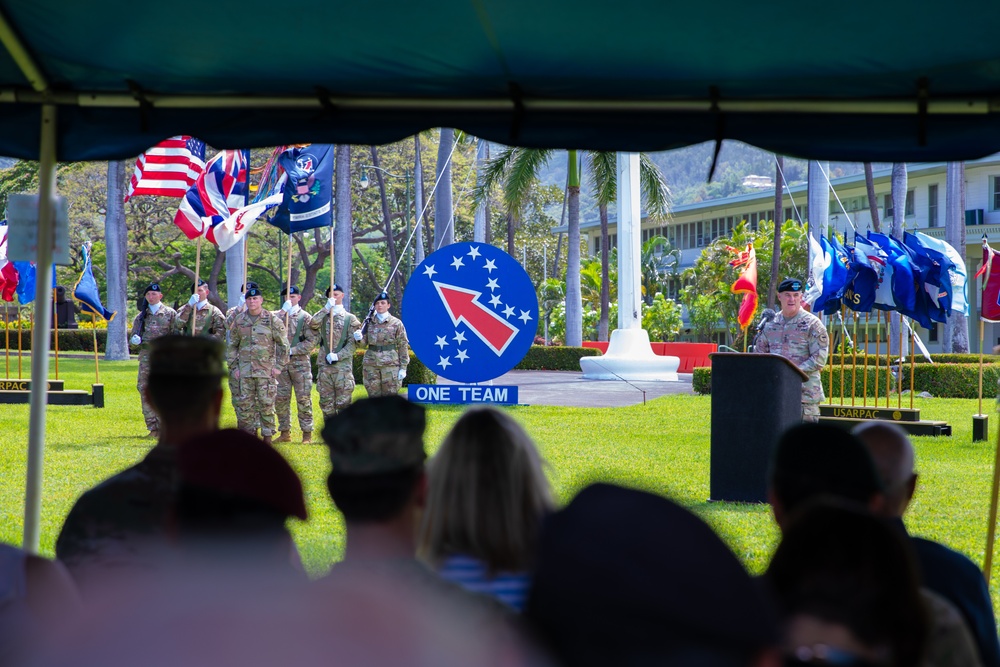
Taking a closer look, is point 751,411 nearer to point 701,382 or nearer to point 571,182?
point 701,382

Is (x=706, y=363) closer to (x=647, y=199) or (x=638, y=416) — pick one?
(x=647, y=199)

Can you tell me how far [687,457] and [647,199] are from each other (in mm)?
19623

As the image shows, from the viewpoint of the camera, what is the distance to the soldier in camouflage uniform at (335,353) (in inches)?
605

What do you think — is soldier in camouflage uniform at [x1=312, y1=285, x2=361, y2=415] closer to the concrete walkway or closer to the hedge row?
the concrete walkway

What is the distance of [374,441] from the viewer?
2172mm

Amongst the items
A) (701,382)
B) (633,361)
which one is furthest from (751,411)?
(633,361)

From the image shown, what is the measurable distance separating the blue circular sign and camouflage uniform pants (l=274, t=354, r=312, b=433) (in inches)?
347

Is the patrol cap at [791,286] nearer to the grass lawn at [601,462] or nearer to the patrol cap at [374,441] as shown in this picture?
the grass lawn at [601,462]

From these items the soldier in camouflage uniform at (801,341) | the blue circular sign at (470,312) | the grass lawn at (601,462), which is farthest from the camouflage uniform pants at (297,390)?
the blue circular sign at (470,312)

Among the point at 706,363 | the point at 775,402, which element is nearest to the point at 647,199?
the point at 706,363

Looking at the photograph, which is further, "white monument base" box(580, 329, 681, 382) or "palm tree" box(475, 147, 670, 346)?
"white monument base" box(580, 329, 681, 382)

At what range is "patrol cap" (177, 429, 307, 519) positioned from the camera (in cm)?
207

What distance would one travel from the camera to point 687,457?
1398cm

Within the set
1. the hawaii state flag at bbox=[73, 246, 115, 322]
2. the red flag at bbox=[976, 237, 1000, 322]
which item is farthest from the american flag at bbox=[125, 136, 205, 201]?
the red flag at bbox=[976, 237, 1000, 322]
